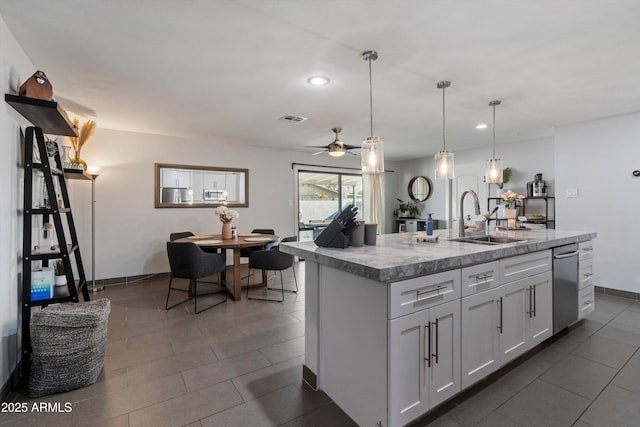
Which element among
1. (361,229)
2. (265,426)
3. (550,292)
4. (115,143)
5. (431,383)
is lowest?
(265,426)

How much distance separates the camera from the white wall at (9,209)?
6.07 feet

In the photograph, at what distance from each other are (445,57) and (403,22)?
25.8 inches

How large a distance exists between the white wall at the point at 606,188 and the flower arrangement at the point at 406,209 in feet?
10.4

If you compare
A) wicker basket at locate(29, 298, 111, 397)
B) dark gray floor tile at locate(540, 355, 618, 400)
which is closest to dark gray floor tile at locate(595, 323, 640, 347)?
dark gray floor tile at locate(540, 355, 618, 400)

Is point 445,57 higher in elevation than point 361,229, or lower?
higher

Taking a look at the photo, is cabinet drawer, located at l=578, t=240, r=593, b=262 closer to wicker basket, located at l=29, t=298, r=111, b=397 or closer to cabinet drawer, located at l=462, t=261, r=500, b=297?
cabinet drawer, located at l=462, t=261, r=500, b=297

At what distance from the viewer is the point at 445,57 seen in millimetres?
2391

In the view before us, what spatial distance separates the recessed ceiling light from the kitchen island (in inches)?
61.3

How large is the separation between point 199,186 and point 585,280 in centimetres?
539

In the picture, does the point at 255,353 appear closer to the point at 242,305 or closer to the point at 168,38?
the point at 242,305

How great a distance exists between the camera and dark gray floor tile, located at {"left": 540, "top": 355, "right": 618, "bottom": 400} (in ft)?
6.40

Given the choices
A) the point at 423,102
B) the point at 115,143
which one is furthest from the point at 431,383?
the point at 115,143

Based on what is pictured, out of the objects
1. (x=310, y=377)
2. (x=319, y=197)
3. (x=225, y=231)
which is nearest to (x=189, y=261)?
(x=225, y=231)

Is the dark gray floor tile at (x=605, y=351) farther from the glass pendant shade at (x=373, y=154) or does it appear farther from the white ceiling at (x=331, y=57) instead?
the white ceiling at (x=331, y=57)
